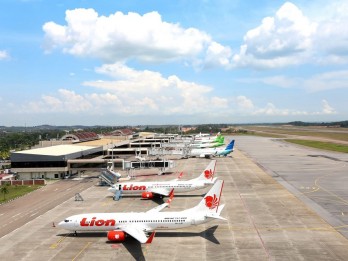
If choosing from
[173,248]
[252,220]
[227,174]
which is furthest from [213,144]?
[173,248]

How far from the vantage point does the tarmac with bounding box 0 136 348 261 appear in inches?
1556

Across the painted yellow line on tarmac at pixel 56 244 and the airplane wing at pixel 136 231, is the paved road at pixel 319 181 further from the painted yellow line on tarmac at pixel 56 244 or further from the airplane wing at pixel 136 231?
the painted yellow line on tarmac at pixel 56 244

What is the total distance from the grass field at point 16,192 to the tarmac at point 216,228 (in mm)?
3190

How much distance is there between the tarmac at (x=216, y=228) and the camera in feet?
130

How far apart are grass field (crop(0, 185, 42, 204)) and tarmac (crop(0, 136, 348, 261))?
10.5ft

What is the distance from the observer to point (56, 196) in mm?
75938

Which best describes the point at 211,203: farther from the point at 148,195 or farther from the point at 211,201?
the point at 148,195

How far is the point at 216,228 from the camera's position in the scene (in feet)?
158

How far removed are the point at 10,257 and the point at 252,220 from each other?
33.4 meters

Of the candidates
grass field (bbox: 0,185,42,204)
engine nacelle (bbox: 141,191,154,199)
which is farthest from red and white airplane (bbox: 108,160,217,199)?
grass field (bbox: 0,185,42,204)

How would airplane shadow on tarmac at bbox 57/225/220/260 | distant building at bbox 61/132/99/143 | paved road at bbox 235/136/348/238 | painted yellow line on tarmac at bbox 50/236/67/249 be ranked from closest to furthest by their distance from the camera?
1. airplane shadow on tarmac at bbox 57/225/220/260
2. painted yellow line on tarmac at bbox 50/236/67/249
3. paved road at bbox 235/136/348/238
4. distant building at bbox 61/132/99/143

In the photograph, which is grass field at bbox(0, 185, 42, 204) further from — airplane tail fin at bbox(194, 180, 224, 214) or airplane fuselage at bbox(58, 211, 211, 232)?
airplane tail fin at bbox(194, 180, 224, 214)

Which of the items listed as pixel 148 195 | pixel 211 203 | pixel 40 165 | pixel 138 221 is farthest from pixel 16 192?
pixel 211 203

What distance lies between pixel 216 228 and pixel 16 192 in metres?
56.6
